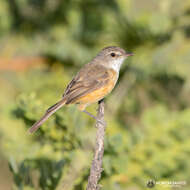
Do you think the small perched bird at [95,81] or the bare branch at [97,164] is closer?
the bare branch at [97,164]

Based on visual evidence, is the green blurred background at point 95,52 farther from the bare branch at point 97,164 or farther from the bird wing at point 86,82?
the bare branch at point 97,164

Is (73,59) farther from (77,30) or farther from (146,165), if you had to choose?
(146,165)

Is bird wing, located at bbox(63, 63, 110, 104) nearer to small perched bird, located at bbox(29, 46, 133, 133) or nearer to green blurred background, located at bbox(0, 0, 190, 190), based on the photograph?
small perched bird, located at bbox(29, 46, 133, 133)

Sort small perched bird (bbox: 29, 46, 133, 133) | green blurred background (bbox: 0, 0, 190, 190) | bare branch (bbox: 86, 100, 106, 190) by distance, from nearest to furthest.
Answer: bare branch (bbox: 86, 100, 106, 190) < small perched bird (bbox: 29, 46, 133, 133) < green blurred background (bbox: 0, 0, 190, 190)

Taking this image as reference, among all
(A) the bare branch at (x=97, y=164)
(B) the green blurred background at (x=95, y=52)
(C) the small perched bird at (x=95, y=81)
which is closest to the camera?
(A) the bare branch at (x=97, y=164)

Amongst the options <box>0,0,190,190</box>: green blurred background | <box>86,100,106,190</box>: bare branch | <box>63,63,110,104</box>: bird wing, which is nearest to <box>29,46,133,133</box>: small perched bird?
<box>63,63,110,104</box>: bird wing

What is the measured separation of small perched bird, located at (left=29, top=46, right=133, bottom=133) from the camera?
432cm

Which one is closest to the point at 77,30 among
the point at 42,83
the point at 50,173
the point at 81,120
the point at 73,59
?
the point at 73,59

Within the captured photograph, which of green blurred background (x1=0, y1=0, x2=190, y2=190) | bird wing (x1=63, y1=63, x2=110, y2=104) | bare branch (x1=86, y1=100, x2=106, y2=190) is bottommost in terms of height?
bare branch (x1=86, y1=100, x2=106, y2=190)

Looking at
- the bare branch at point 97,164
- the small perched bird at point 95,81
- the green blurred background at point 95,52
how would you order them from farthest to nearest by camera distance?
the green blurred background at point 95,52
the small perched bird at point 95,81
the bare branch at point 97,164

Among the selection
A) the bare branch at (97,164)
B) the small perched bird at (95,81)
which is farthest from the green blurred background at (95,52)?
the bare branch at (97,164)

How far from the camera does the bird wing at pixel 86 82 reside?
432 cm

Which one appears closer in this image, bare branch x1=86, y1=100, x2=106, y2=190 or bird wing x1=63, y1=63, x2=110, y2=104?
bare branch x1=86, y1=100, x2=106, y2=190

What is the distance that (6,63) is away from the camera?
18.0 ft
